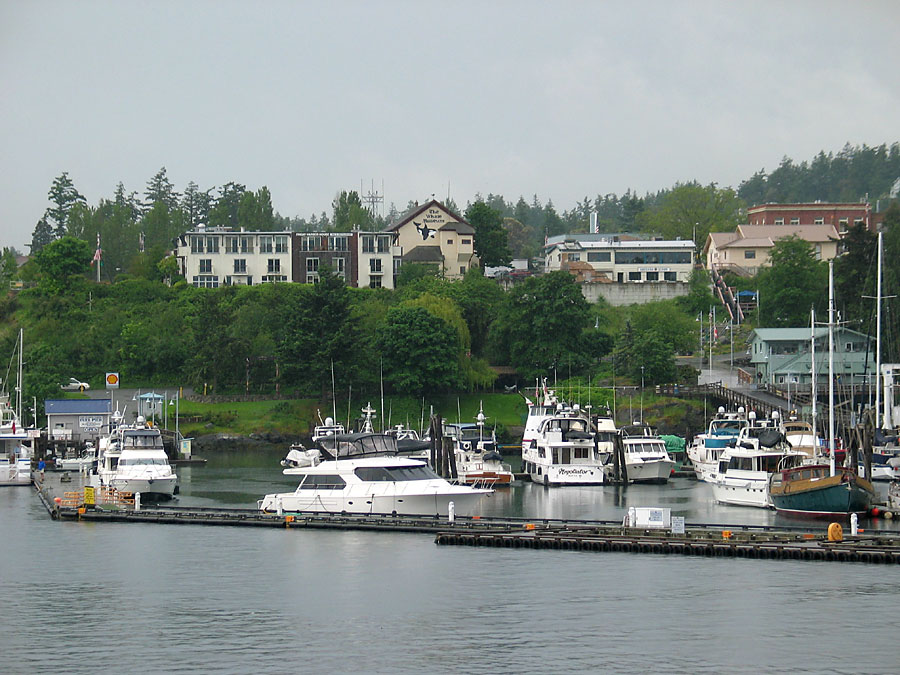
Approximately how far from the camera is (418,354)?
100500mm

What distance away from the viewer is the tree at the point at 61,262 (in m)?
122

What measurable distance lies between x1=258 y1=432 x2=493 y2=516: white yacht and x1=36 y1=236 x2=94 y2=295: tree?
246 feet

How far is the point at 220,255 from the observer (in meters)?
129

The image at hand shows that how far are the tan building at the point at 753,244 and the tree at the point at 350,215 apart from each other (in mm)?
41407

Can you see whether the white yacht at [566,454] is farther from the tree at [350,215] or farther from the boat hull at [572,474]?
the tree at [350,215]

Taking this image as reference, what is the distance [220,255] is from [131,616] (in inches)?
3722

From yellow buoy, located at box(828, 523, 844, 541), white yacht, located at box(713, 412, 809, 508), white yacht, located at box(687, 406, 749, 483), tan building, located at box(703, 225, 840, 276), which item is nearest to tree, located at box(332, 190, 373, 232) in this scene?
tan building, located at box(703, 225, 840, 276)

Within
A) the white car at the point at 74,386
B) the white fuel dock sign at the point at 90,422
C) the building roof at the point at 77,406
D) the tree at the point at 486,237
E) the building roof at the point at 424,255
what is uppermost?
the tree at the point at 486,237

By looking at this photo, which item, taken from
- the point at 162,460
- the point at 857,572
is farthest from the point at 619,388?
the point at 857,572

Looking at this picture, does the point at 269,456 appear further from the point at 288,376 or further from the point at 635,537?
the point at 635,537

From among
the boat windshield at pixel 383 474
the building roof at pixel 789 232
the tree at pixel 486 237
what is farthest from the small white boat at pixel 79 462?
the building roof at pixel 789 232

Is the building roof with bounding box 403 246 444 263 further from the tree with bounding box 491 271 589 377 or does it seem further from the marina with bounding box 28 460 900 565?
the marina with bounding box 28 460 900 565

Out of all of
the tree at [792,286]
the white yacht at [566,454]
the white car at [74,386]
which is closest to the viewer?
the white yacht at [566,454]

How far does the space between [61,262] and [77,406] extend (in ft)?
106
